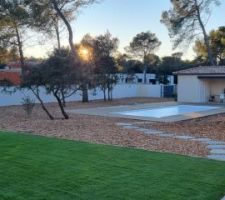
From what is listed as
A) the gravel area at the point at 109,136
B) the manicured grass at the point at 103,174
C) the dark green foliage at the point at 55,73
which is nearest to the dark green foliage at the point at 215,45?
the dark green foliage at the point at 55,73

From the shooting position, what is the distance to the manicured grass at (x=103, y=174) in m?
5.22

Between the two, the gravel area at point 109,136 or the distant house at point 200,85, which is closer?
the gravel area at point 109,136

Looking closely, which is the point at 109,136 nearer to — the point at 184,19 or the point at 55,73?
the point at 55,73

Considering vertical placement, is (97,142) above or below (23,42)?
below

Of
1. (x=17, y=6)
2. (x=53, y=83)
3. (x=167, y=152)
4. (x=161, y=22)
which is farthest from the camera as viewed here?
(x=161, y=22)

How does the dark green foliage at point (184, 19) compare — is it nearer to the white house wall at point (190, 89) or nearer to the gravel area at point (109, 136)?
the white house wall at point (190, 89)

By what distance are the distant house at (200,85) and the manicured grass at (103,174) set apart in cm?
2249

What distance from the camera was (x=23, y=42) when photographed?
28.3 metres

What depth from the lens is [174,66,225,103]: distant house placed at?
30.1 metres

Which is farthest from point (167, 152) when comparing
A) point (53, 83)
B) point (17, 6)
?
point (17, 6)

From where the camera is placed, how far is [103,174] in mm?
6219

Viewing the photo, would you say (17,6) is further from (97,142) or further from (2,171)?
(2,171)

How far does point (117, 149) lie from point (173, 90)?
2941 cm

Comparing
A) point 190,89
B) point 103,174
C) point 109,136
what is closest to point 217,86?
point 190,89
